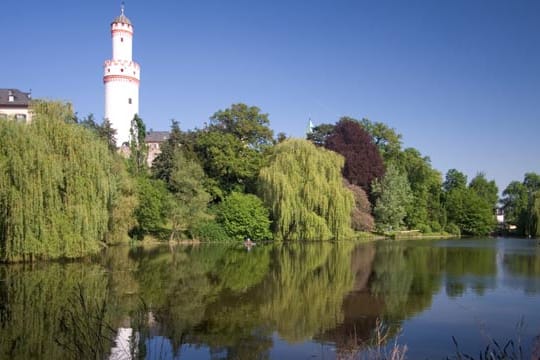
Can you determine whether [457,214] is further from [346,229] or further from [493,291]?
[493,291]

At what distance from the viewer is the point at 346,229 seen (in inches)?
1590

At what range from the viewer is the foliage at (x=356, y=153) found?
4853 cm

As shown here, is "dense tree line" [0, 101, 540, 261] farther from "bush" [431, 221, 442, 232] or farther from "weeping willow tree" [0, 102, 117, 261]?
"bush" [431, 221, 442, 232]

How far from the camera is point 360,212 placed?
44.0 meters

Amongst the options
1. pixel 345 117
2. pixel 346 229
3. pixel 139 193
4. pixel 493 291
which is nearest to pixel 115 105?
pixel 139 193

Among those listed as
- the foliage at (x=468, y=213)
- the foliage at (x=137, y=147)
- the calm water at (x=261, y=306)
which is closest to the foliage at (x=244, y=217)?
the foliage at (x=137, y=147)

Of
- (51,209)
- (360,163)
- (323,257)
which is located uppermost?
(360,163)

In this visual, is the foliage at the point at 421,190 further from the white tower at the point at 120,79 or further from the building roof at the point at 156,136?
the building roof at the point at 156,136

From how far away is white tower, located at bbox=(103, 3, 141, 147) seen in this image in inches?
2047

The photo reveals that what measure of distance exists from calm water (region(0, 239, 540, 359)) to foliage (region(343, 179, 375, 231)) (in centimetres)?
1663

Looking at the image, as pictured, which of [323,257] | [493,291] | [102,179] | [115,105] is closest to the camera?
[493,291]

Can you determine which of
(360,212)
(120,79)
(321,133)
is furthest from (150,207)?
(321,133)

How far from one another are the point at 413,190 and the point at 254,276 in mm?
39144

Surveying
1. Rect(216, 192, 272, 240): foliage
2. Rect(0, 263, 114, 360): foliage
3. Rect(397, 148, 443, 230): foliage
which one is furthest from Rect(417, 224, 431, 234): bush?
Rect(0, 263, 114, 360): foliage
